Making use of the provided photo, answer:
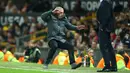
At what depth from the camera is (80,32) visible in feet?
80.7

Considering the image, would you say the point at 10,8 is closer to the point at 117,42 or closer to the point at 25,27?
the point at 25,27

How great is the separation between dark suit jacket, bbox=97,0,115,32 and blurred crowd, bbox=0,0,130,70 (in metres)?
2.29

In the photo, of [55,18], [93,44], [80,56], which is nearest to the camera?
[55,18]

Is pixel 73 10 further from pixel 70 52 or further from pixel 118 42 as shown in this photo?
pixel 70 52

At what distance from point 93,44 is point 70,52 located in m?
6.24

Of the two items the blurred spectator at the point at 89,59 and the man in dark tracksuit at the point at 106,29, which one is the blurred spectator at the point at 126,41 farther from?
the man in dark tracksuit at the point at 106,29

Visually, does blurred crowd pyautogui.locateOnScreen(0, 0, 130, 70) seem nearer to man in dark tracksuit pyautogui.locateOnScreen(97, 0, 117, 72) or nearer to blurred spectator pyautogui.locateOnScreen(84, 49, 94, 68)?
blurred spectator pyautogui.locateOnScreen(84, 49, 94, 68)

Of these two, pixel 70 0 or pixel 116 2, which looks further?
pixel 70 0

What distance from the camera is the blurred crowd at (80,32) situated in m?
21.4

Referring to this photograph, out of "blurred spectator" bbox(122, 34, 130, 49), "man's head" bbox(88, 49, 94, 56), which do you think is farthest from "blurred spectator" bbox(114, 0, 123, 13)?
"man's head" bbox(88, 49, 94, 56)

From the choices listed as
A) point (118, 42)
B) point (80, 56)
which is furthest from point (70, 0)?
point (80, 56)

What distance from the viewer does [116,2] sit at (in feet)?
86.5

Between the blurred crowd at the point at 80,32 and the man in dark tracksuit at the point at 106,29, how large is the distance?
87.6 inches

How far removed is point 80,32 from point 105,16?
10230mm
